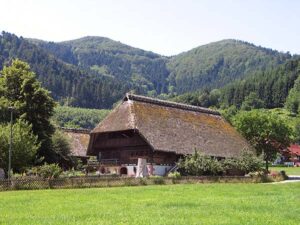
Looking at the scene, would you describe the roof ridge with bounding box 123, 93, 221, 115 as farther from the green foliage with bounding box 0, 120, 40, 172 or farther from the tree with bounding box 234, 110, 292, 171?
the green foliage with bounding box 0, 120, 40, 172

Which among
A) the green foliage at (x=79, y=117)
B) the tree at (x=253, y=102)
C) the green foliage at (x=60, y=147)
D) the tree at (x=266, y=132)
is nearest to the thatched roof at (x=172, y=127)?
the green foliage at (x=60, y=147)

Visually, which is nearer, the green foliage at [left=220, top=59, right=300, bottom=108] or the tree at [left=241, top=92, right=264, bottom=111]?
the tree at [left=241, top=92, right=264, bottom=111]

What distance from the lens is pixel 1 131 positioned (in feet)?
132

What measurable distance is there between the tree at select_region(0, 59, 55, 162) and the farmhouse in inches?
281

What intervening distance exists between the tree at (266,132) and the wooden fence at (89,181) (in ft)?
78.3

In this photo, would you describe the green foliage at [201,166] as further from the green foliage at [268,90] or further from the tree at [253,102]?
the green foliage at [268,90]

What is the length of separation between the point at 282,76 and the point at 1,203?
614 ft

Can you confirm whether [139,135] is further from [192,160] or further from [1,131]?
[1,131]

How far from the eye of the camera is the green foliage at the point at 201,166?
150 ft

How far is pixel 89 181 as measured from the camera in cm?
3419

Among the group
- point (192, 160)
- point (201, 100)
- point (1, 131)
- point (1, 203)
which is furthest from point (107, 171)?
point (201, 100)

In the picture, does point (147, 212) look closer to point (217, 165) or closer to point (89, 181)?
point (89, 181)

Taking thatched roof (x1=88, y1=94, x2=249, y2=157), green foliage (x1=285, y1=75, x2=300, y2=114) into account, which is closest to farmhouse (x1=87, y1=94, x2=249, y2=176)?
thatched roof (x1=88, y1=94, x2=249, y2=157)

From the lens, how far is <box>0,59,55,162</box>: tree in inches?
1895
